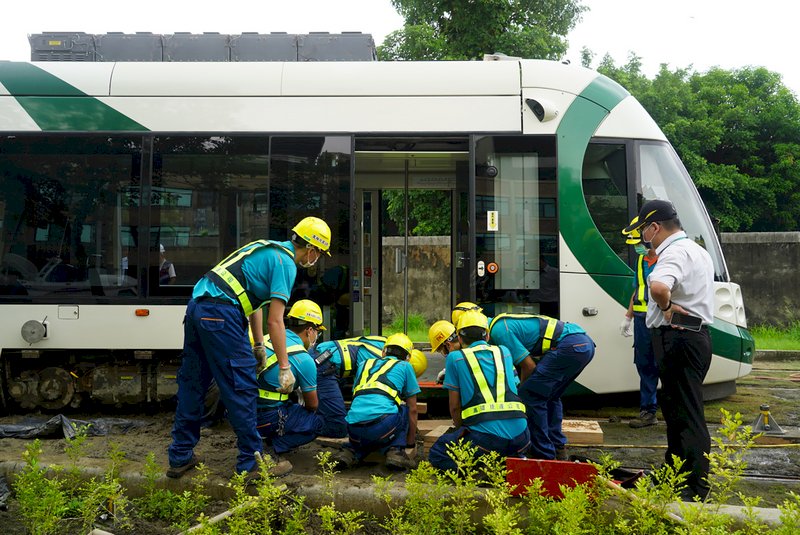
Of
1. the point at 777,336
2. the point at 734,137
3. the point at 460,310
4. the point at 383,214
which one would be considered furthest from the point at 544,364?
the point at 734,137

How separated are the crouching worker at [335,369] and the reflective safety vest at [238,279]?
110 centimetres

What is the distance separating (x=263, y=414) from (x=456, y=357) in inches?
59.8

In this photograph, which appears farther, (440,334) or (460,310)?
(460,310)

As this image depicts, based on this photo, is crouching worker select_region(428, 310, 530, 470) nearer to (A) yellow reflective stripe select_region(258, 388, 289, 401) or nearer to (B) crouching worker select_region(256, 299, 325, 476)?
(B) crouching worker select_region(256, 299, 325, 476)

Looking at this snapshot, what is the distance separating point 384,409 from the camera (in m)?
5.00

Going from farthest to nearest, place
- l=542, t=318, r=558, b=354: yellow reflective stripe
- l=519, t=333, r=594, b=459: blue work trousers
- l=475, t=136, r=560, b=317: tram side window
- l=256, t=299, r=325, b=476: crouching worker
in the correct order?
l=475, t=136, r=560, b=317: tram side window, l=542, t=318, r=558, b=354: yellow reflective stripe, l=519, t=333, r=594, b=459: blue work trousers, l=256, t=299, r=325, b=476: crouching worker

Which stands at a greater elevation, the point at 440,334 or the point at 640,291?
the point at 640,291

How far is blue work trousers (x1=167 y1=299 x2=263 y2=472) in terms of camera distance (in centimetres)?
452

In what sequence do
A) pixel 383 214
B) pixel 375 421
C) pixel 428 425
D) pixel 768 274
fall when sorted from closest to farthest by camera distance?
pixel 375 421 → pixel 428 425 → pixel 383 214 → pixel 768 274

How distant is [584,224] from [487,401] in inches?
99.4

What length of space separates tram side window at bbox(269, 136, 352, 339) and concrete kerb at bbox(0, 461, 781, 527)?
207 cm

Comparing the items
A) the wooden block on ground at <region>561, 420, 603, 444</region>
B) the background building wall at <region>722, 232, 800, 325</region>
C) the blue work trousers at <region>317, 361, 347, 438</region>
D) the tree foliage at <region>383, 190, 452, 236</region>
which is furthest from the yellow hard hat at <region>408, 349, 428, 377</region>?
the background building wall at <region>722, 232, 800, 325</region>

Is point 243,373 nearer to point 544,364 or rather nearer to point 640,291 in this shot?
point 544,364

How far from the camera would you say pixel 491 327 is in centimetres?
534
